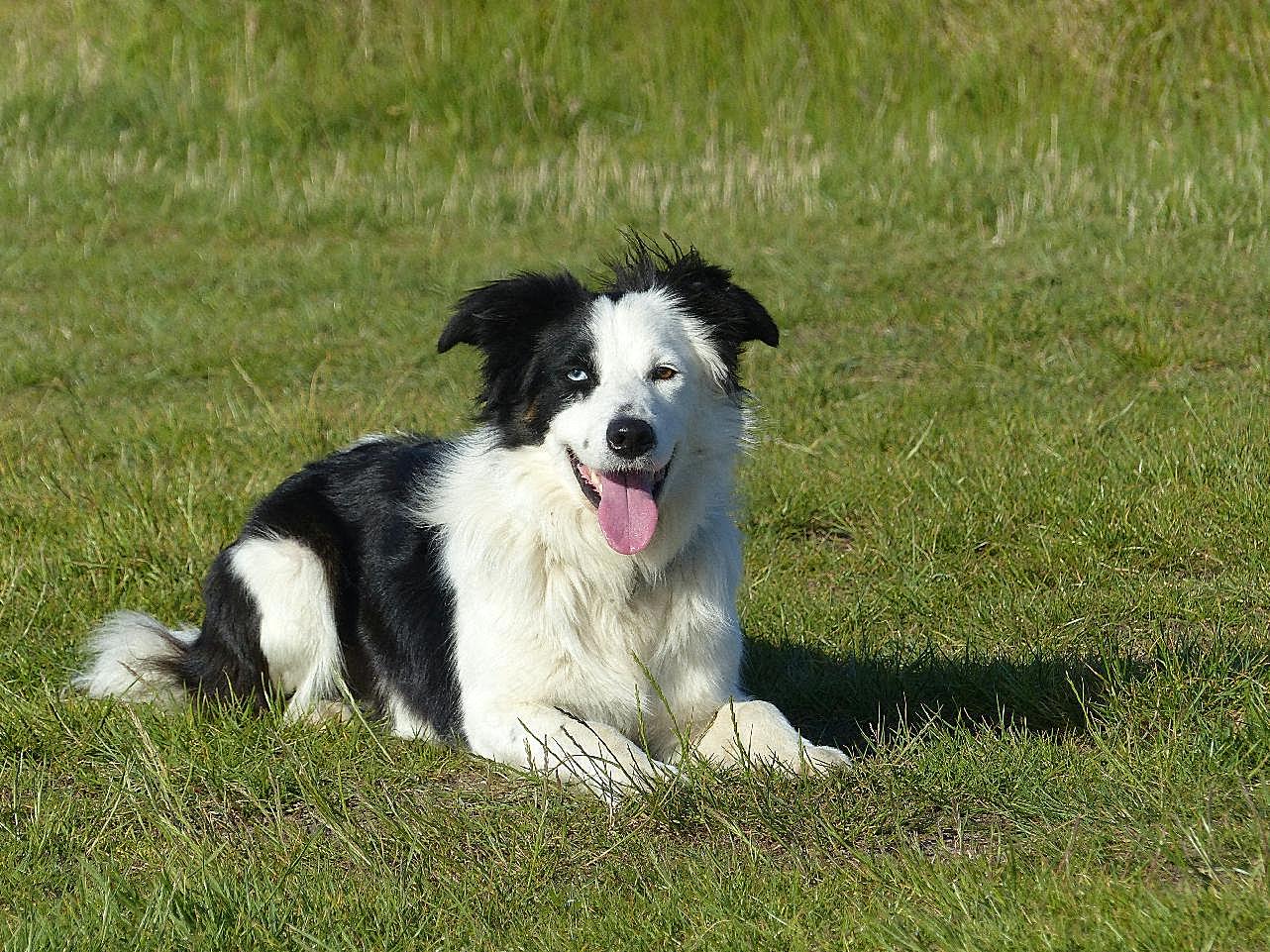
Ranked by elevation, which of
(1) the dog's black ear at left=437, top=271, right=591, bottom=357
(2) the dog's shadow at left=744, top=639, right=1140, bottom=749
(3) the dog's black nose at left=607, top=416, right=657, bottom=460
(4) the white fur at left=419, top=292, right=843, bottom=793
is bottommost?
(2) the dog's shadow at left=744, top=639, right=1140, bottom=749

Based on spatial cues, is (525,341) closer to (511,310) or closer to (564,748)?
(511,310)

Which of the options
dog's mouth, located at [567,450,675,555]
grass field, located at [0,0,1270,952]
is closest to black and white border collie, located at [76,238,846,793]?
dog's mouth, located at [567,450,675,555]

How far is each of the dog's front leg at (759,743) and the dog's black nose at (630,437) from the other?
0.72 metres

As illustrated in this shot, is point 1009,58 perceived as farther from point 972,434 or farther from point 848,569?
point 848,569

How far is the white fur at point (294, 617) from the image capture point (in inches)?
189

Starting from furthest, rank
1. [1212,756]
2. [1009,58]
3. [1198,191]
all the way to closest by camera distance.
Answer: [1009,58] → [1198,191] → [1212,756]

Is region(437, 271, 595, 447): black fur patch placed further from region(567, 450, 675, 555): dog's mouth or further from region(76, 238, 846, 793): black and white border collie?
region(567, 450, 675, 555): dog's mouth

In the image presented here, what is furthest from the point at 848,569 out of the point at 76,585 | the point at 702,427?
the point at 76,585

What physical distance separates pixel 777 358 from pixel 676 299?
3.96 m

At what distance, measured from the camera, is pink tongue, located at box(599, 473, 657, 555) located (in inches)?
161

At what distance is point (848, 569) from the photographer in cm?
586

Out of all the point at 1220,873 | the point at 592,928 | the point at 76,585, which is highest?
the point at 1220,873

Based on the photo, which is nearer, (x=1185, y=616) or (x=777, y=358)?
(x=1185, y=616)

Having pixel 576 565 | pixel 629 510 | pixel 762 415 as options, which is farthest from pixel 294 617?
pixel 762 415
